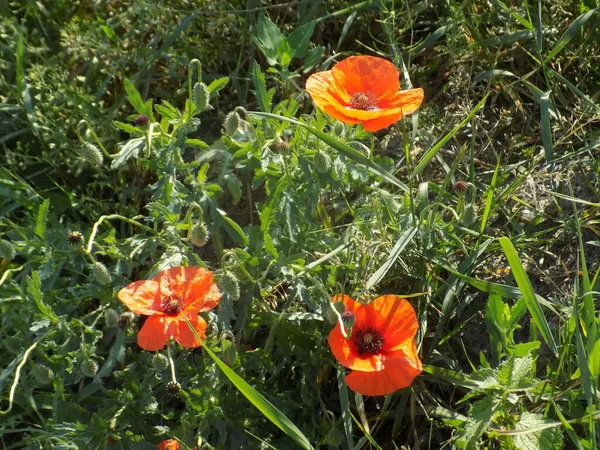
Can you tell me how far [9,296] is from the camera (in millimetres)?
2502

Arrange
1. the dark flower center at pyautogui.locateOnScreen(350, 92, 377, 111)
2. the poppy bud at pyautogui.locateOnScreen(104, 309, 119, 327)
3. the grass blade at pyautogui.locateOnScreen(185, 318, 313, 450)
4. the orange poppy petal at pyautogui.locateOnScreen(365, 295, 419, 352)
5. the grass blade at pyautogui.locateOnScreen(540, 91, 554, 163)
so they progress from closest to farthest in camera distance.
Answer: the grass blade at pyautogui.locateOnScreen(185, 318, 313, 450), the orange poppy petal at pyautogui.locateOnScreen(365, 295, 419, 352), the poppy bud at pyautogui.locateOnScreen(104, 309, 119, 327), the dark flower center at pyautogui.locateOnScreen(350, 92, 377, 111), the grass blade at pyautogui.locateOnScreen(540, 91, 554, 163)

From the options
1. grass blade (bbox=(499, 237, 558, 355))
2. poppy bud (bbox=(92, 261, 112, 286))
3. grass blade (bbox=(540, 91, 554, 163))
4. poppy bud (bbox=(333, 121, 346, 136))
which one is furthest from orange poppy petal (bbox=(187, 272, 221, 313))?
grass blade (bbox=(540, 91, 554, 163))

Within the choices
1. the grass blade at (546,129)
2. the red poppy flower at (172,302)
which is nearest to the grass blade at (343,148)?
the red poppy flower at (172,302)

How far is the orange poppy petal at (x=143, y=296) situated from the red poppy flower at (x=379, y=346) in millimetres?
470

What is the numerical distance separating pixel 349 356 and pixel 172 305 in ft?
1.58

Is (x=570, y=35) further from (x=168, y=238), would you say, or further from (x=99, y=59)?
(x=99, y=59)

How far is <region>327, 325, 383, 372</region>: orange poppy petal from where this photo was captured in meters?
2.18

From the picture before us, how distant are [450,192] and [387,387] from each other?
907 mm

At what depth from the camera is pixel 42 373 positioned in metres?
2.29

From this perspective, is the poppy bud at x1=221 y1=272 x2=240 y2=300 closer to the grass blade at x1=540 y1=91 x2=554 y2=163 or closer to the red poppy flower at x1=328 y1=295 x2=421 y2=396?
the red poppy flower at x1=328 y1=295 x2=421 y2=396

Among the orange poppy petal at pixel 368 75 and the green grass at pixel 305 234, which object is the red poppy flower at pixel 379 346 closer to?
the green grass at pixel 305 234

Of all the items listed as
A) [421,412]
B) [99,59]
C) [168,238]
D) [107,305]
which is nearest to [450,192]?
[421,412]

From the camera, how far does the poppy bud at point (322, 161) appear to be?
2.38 m

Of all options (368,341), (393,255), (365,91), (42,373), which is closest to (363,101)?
(365,91)
